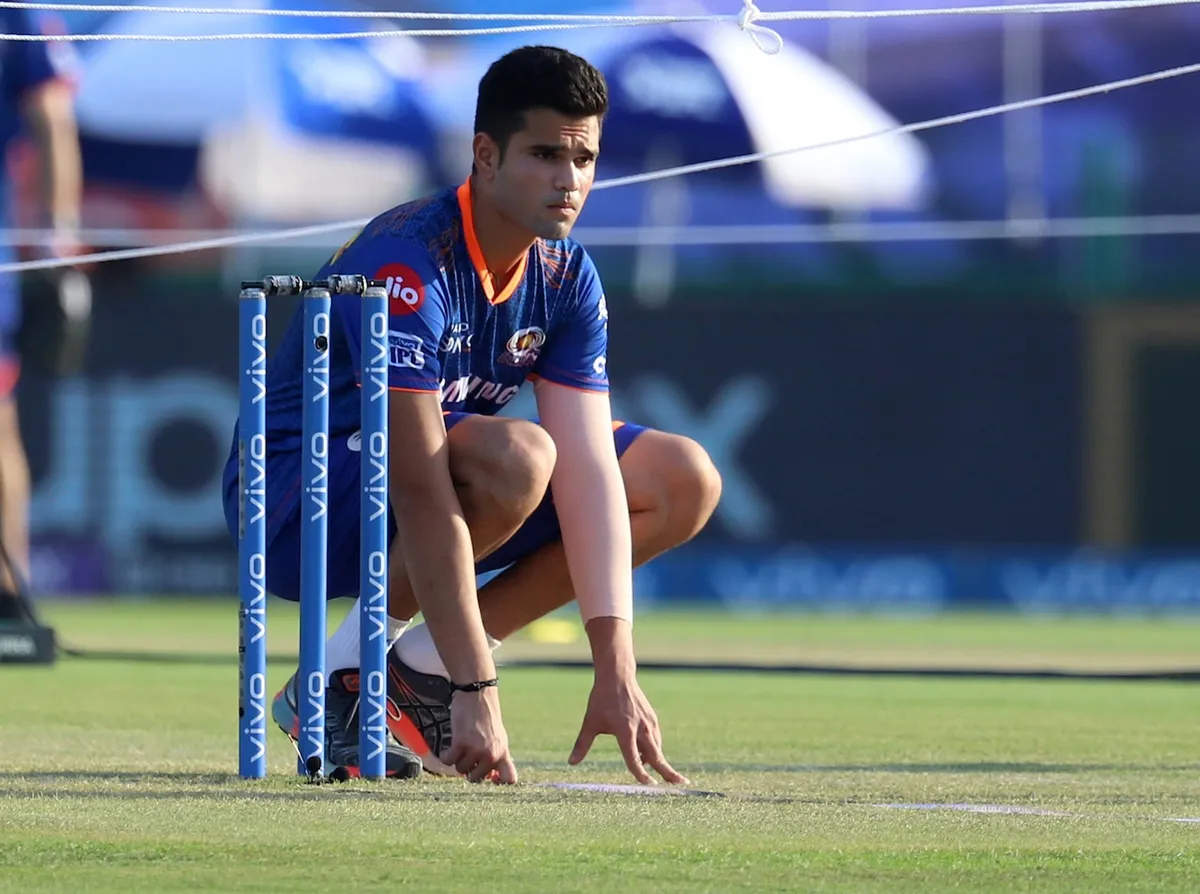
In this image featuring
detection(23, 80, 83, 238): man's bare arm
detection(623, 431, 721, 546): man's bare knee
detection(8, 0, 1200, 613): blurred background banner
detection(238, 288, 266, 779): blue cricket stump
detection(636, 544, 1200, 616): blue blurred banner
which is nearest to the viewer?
detection(238, 288, 266, 779): blue cricket stump

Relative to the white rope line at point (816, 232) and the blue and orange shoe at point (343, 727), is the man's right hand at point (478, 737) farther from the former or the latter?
the white rope line at point (816, 232)

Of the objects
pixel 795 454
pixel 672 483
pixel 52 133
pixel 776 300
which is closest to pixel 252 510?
pixel 672 483

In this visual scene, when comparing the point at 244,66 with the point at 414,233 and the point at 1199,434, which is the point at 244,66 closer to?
the point at 1199,434

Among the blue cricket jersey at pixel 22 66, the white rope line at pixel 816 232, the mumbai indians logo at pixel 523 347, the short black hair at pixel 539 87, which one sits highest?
the blue cricket jersey at pixel 22 66

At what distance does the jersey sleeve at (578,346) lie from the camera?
401cm

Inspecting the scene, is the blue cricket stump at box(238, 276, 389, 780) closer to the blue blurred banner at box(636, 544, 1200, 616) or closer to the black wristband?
the black wristband

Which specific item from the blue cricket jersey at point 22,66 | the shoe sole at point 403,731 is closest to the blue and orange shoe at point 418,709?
the shoe sole at point 403,731

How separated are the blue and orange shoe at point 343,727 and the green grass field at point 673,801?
10cm

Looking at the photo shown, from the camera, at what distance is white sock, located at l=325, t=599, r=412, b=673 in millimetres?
3988

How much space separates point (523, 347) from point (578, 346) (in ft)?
0.31

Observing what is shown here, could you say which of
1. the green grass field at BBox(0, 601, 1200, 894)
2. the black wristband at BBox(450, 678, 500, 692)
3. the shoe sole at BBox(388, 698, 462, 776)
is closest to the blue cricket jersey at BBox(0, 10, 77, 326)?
the green grass field at BBox(0, 601, 1200, 894)

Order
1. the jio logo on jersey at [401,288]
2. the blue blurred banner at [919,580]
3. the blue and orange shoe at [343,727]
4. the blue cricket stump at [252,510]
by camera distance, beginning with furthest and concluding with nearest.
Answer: the blue blurred banner at [919,580] → the blue and orange shoe at [343,727] → the jio logo on jersey at [401,288] → the blue cricket stump at [252,510]

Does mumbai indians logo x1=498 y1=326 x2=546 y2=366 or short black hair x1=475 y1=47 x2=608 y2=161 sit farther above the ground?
short black hair x1=475 y1=47 x2=608 y2=161

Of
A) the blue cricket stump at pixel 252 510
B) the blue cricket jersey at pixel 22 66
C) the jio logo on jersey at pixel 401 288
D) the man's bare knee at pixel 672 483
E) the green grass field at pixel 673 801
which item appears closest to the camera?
the green grass field at pixel 673 801
